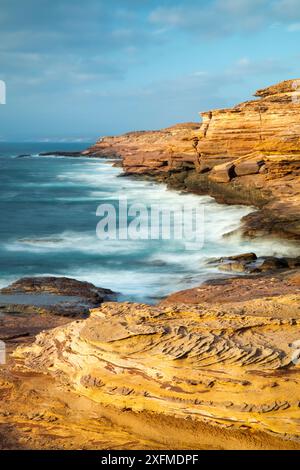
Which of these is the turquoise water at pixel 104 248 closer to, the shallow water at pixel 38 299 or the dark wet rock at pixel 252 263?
the dark wet rock at pixel 252 263

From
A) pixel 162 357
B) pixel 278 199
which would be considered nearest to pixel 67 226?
pixel 278 199

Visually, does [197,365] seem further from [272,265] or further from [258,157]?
[258,157]

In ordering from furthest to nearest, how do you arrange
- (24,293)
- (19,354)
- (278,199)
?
1. (278,199)
2. (24,293)
3. (19,354)

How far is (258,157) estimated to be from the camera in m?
24.8

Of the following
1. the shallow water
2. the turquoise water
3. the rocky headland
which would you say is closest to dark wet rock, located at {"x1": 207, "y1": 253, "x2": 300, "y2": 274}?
the turquoise water

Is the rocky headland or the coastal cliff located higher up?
the coastal cliff

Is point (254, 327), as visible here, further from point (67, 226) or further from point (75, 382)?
point (67, 226)

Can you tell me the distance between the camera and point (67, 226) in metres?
26.9

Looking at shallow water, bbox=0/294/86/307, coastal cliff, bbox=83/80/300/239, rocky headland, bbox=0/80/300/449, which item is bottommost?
shallow water, bbox=0/294/86/307

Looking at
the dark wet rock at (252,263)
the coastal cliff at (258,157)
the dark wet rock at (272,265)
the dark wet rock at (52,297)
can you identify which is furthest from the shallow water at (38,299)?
the coastal cliff at (258,157)

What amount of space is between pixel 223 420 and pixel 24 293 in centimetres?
881

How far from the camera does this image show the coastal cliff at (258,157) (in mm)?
21609

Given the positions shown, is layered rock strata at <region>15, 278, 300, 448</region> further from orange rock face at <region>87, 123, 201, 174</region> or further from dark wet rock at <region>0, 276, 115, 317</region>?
orange rock face at <region>87, 123, 201, 174</region>

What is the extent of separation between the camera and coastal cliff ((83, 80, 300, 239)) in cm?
2161
